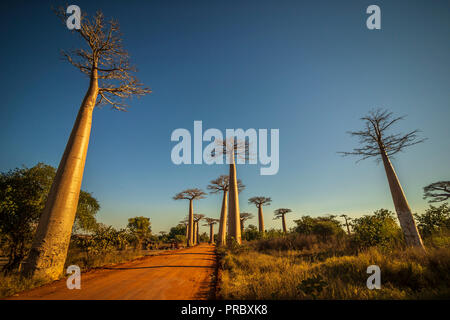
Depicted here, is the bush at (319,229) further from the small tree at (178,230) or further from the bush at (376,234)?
the small tree at (178,230)

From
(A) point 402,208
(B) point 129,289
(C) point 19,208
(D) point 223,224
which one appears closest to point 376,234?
(A) point 402,208

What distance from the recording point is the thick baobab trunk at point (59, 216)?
13.6ft

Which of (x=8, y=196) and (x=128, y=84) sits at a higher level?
(x=128, y=84)

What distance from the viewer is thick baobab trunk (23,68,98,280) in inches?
Answer: 163

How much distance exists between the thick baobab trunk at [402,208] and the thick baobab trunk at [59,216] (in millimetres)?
A: 12229

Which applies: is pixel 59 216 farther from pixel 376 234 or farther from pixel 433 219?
pixel 433 219

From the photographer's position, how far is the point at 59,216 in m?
4.52

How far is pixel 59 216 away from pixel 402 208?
12.9 meters

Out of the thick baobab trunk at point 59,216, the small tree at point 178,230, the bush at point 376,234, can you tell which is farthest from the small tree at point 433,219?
the small tree at point 178,230

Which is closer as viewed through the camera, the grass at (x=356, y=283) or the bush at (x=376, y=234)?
the grass at (x=356, y=283)
